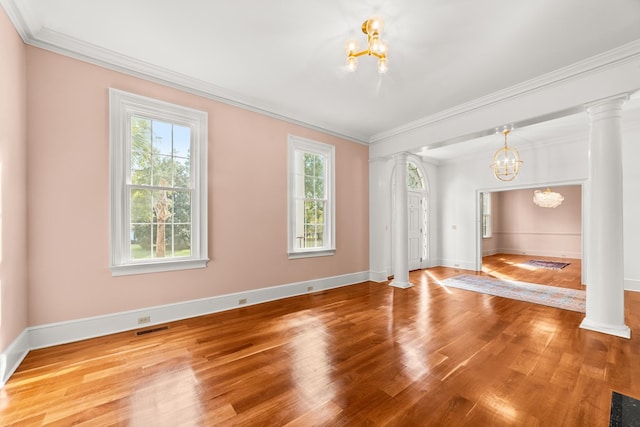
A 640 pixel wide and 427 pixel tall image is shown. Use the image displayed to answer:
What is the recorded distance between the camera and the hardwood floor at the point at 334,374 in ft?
5.78

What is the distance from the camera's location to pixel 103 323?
9.71 feet

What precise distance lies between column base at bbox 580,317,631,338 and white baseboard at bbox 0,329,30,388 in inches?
226

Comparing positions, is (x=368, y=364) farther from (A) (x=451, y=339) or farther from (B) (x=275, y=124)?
(B) (x=275, y=124)

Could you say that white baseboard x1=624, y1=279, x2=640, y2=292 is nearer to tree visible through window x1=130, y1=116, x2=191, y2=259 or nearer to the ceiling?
the ceiling

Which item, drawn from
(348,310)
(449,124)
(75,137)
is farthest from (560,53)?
(75,137)

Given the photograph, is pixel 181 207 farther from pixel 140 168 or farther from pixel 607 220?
pixel 607 220

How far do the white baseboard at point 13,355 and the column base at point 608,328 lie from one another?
5.73 metres

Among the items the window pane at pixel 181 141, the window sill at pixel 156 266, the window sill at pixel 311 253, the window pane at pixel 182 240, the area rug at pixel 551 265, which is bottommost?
the area rug at pixel 551 265

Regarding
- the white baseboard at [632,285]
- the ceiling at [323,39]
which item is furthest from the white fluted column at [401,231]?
the white baseboard at [632,285]

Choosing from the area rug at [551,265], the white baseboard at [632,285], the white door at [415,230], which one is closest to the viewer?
the white baseboard at [632,285]

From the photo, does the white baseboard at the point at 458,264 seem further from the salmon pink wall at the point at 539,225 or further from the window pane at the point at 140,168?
the window pane at the point at 140,168

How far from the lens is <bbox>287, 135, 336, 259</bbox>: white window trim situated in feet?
15.1

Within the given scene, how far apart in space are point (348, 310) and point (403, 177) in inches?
116

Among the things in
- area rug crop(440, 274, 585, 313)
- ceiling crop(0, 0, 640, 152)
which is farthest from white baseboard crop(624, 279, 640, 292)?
ceiling crop(0, 0, 640, 152)
